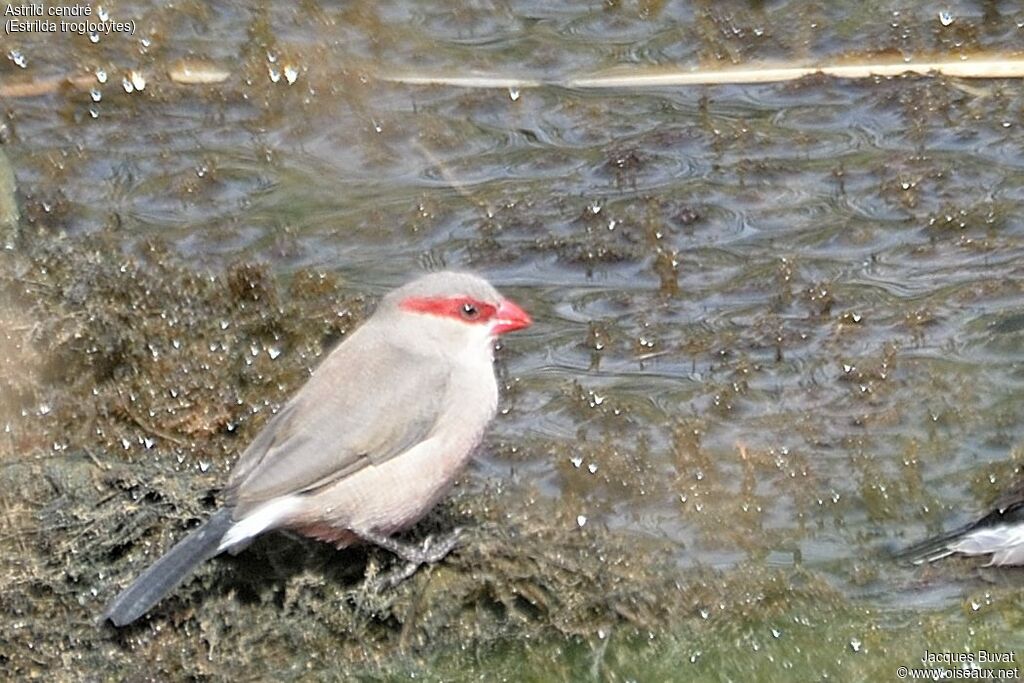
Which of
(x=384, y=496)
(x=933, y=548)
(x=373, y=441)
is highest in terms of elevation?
(x=373, y=441)

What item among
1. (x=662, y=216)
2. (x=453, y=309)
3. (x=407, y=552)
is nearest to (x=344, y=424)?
(x=407, y=552)

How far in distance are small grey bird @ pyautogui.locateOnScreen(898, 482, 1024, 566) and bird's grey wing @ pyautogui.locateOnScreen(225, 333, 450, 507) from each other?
188 cm

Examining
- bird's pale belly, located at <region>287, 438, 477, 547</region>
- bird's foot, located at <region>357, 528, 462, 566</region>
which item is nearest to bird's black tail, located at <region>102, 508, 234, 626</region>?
bird's pale belly, located at <region>287, 438, 477, 547</region>

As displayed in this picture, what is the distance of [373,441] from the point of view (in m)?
6.02

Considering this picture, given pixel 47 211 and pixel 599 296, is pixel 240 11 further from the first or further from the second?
pixel 599 296

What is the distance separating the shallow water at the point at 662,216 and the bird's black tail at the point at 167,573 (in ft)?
5.54

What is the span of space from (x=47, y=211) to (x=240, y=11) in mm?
2351

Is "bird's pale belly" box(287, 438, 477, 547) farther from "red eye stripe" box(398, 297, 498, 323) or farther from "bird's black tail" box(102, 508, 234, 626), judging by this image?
"red eye stripe" box(398, 297, 498, 323)

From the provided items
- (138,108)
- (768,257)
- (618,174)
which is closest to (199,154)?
Result: (138,108)

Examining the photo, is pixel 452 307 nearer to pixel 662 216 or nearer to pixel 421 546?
pixel 421 546

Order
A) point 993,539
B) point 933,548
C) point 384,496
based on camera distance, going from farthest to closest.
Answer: point 933,548
point 993,539
point 384,496

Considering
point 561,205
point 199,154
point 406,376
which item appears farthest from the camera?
point 199,154

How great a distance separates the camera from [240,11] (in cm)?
1136

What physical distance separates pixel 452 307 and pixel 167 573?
4.38 ft
